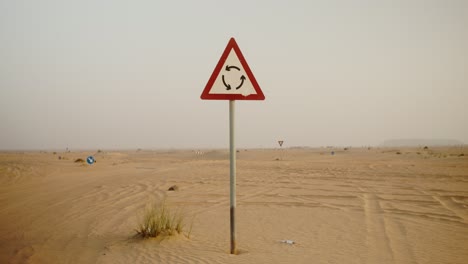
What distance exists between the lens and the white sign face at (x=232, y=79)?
14.7 ft

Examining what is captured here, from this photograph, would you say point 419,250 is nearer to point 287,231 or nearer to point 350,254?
point 350,254

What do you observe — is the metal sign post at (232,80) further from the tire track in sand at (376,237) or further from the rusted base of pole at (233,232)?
the tire track in sand at (376,237)

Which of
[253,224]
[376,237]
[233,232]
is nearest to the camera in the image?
[233,232]

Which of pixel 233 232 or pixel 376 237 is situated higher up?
pixel 233 232

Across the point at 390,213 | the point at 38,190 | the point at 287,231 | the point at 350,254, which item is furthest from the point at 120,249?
→ the point at 38,190

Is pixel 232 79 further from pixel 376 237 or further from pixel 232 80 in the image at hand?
pixel 376 237

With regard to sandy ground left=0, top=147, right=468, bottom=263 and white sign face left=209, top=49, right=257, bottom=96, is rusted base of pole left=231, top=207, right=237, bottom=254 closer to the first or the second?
sandy ground left=0, top=147, right=468, bottom=263

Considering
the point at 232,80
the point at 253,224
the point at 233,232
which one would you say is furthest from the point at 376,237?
the point at 232,80

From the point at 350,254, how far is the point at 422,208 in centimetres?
453

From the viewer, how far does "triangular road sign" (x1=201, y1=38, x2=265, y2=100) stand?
4.48 m

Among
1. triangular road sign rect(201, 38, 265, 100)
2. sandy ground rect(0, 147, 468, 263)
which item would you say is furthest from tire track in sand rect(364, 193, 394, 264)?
triangular road sign rect(201, 38, 265, 100)

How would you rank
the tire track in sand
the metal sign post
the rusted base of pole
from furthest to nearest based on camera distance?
the tire track in sand < the rusted base of pole < the metal sign post

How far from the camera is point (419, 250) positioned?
5277 mm

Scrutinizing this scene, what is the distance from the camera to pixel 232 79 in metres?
4.53
